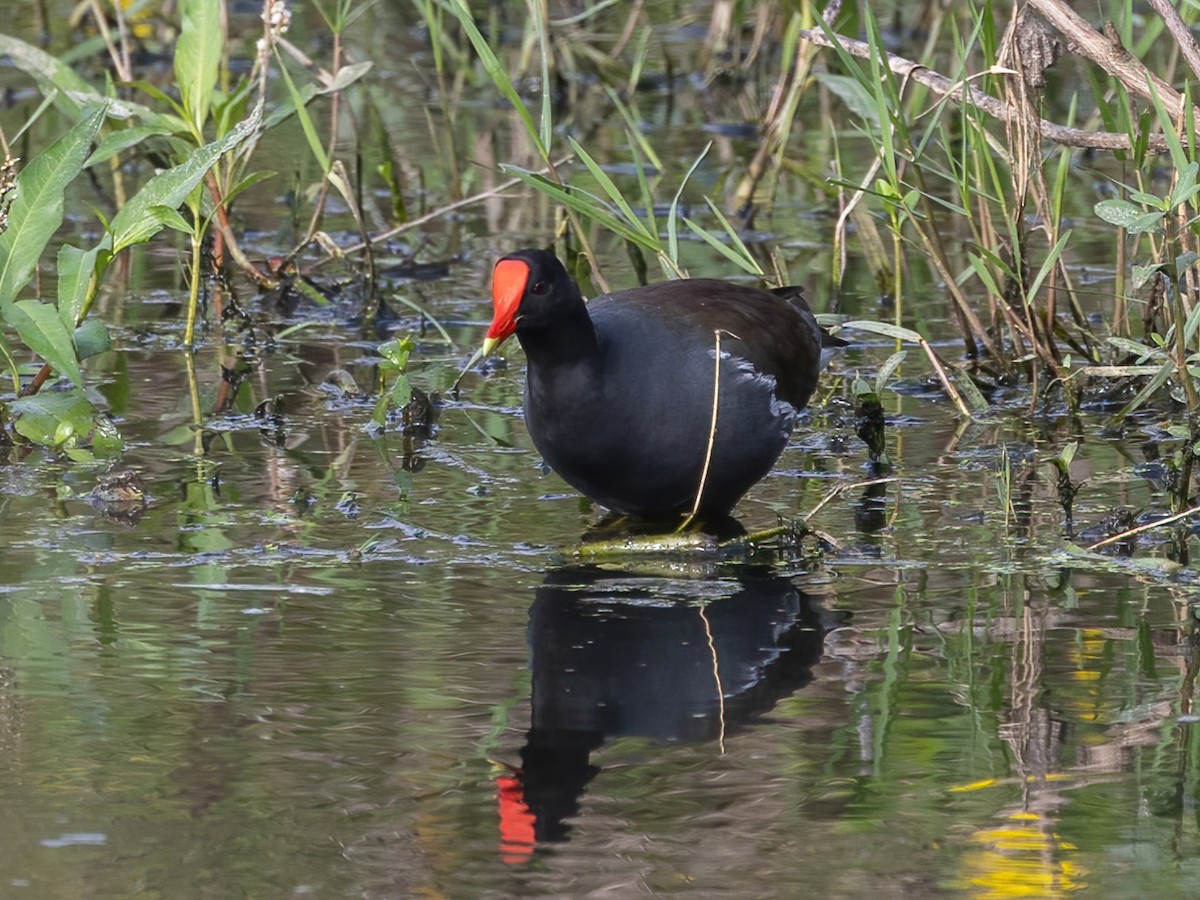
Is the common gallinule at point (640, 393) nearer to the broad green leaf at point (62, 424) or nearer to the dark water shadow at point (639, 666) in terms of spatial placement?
the dark water shadow at point (639, 666)

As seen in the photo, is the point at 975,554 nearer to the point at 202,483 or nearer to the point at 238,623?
the point at 238,623

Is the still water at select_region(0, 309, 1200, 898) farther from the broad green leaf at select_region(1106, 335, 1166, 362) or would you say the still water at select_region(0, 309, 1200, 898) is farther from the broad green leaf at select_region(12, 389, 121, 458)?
the broad green leaf at select_region(1106, 335, 1166, 362)

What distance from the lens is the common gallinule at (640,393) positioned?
158 inches

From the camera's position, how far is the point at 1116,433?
5105mm

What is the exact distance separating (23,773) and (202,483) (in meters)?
1.73

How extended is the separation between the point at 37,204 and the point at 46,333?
36 cm

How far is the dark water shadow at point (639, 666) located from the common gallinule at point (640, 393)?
0.86ft

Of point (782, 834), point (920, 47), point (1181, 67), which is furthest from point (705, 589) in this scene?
point (920, 47)

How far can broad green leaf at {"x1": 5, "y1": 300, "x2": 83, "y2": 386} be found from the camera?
15.1 ft

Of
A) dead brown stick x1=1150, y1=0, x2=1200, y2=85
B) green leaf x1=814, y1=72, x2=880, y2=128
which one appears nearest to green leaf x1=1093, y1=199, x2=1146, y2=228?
dead brown stick x1=1150, y1=0, x2=1200, y2=85

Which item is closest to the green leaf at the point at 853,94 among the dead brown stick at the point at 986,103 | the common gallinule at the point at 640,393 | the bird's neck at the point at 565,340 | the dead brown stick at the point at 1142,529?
the dead brown stick at the point at 986,103

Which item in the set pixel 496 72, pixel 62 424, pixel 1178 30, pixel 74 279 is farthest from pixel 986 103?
pixel 62 424

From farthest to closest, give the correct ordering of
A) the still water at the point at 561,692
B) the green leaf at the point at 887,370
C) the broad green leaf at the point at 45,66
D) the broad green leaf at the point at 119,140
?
the broad green leaf at the point at 45,66
the broad green leaf at the point at 119,140
the green leaf at the point at 887,370
the still water at the point at 561,692

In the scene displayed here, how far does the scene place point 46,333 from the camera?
4.64 m
